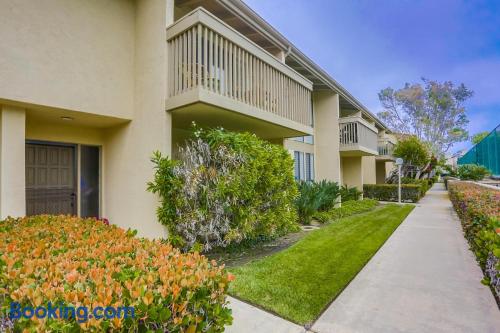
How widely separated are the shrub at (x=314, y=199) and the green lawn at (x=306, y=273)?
214cm

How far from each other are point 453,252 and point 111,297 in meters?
7.43

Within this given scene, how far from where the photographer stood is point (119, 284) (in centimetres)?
196

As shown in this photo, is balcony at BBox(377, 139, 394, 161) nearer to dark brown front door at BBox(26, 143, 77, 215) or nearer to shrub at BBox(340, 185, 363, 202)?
shrub at BBox(340, 185, 363, 202)

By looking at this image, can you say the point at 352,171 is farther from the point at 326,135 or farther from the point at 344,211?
the point at 344,211

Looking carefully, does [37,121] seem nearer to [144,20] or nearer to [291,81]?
[144,20]

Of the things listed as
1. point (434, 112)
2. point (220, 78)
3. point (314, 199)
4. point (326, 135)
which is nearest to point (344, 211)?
point (314, 199)

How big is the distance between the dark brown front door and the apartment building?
0.08 ft

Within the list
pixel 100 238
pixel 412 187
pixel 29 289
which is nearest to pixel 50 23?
pixel 100 238

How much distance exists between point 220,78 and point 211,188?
2.54 m

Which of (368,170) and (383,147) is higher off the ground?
(383,147)

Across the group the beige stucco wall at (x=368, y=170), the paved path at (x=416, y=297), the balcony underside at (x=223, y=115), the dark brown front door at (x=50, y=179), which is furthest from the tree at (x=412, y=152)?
the dark brown front door at (x=50, y=179)

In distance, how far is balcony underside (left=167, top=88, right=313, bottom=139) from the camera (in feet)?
19.6

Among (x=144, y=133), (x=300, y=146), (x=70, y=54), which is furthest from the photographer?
(x=300, y=146)

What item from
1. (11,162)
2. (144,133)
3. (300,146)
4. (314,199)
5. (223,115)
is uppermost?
(223,115)
